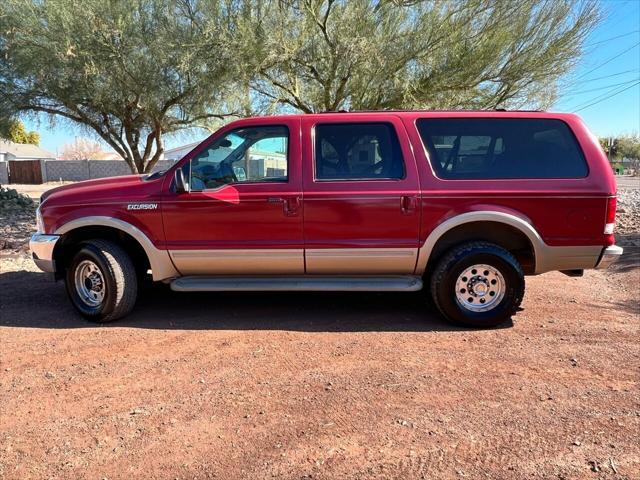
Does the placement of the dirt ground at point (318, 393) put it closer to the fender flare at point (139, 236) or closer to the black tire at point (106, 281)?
the black tire at point (106, 281)

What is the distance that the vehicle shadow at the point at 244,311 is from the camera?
4859 millimetres

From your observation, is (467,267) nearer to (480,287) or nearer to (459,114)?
(480,287)

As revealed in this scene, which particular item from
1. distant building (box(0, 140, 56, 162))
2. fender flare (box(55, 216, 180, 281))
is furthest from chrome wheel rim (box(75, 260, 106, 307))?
distant building (box(0, 140, 56, 162))

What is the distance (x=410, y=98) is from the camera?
33.6 ft

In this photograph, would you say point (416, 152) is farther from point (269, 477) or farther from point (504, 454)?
point (269, 477)

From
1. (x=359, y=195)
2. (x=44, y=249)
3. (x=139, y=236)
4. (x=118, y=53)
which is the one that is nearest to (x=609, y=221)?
(x=359, y=195)

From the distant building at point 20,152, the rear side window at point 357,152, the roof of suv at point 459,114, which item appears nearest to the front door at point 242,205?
the rear side window at point 357,152

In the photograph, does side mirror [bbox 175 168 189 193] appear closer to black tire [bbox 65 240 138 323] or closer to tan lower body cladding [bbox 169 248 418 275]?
tan lower body cladding [bbox 169 248 418 275]

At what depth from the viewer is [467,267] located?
464 centimetres

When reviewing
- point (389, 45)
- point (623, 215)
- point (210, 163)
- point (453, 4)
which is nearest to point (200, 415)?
point (210, 163)

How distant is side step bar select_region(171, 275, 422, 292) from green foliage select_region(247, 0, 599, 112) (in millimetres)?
6067

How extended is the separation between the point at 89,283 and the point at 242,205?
1.79m

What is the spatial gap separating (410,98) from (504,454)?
28.1ft

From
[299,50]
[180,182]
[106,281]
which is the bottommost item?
[106,281]
